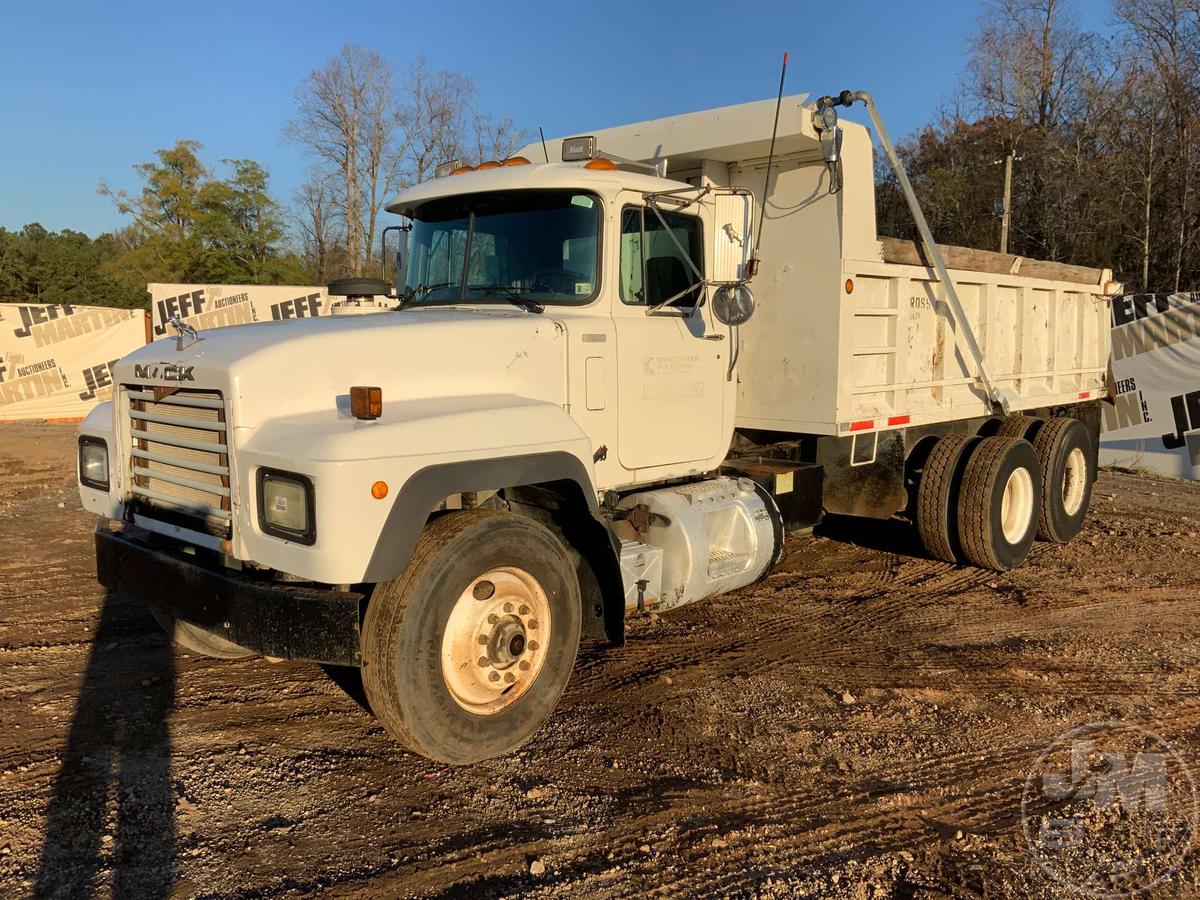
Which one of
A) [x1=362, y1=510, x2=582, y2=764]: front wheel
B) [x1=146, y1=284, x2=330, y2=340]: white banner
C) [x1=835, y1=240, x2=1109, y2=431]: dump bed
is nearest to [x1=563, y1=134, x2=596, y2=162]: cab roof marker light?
[x1=835, y1=240, x2=1109, y2=431]: dump bed

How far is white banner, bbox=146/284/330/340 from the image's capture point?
1859 centimetres

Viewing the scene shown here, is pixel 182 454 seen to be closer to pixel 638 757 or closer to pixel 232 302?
pixel 638 757

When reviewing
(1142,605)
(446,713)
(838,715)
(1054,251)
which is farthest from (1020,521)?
(1054,251)

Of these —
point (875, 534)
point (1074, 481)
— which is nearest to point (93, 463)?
point (875, 534)

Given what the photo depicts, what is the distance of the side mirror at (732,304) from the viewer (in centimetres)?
475

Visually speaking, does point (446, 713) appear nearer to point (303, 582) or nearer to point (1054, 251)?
point (303, 582)

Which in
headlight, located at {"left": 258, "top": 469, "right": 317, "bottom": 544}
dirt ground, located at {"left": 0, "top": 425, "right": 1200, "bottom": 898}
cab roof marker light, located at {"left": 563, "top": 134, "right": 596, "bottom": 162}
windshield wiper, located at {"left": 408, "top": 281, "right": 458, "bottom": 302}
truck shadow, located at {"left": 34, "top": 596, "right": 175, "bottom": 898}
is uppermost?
cab roof marker light, located at {"left": 563, "top": 134, "right": 596, "bottom": 162}

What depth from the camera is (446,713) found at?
148 inches

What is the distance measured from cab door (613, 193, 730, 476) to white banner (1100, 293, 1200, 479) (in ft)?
31.2

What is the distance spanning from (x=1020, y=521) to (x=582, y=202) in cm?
500

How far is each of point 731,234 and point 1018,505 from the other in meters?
4.12

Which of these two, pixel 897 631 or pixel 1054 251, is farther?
pixel 1054 251

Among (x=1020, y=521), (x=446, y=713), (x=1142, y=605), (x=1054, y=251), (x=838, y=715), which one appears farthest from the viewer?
(x=1054, y=251)
